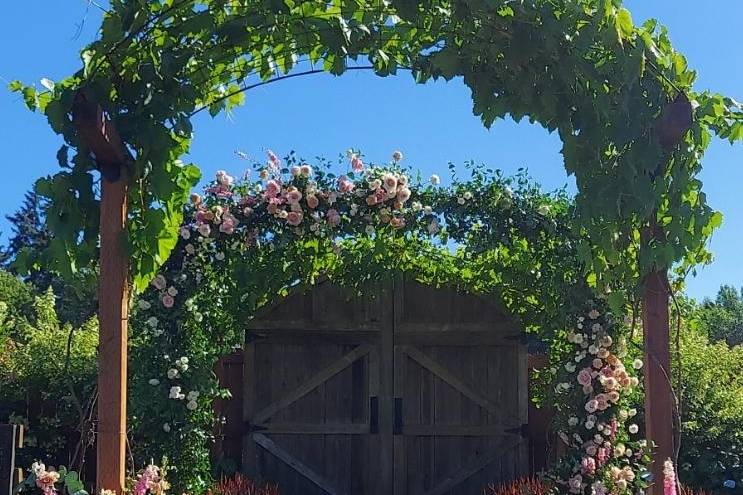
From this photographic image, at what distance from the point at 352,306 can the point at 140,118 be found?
3586 millimetres

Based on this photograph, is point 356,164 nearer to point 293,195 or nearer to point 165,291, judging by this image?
point 293,195

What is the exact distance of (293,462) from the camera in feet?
22.6

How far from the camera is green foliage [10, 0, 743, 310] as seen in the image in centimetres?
338

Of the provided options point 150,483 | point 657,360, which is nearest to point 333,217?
point 150,483

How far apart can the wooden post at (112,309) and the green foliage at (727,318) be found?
12.3 meters

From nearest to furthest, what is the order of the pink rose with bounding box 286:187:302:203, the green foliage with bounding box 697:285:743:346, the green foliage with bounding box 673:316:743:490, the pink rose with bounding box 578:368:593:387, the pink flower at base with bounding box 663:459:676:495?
the pink flower at base with bounding box 663:459:676:495, the pink rose with bounding box 578:368:593:387, the pink rose with bounding box 286:187:302:203, the green foliage with bounding box 673:316:743:490, the green foliage with bounding box 697:285:743:346

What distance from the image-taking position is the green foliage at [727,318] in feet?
62.9

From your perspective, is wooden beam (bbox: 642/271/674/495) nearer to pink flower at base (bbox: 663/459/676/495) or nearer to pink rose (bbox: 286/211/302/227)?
pink flower at base (bbox: 663/459/676/495)

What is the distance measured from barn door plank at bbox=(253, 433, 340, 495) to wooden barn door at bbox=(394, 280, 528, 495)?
0.62 meters

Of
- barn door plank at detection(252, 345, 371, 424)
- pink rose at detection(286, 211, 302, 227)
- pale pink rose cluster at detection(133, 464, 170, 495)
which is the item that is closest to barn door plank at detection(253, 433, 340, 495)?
barn door plank at detection(252, 345, 371, 424)

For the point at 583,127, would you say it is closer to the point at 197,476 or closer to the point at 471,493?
the point at 197,476

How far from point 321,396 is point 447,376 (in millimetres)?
982

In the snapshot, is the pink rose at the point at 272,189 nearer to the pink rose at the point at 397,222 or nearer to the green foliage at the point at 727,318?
the pink rose at the point at 397,222

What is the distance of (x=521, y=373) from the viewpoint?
22.8 feet
